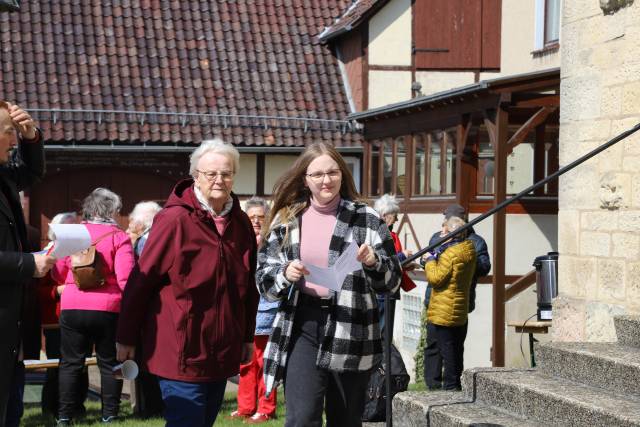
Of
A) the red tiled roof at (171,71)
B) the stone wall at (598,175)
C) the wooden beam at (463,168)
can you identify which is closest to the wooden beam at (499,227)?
the wooden beam at (463,168)

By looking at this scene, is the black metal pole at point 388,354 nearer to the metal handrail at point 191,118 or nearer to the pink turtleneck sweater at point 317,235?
the pink turtleneck sweater at point 317,235

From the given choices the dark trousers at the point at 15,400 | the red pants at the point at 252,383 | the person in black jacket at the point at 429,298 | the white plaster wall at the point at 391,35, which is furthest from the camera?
the white plaster wall at the point at 391,35

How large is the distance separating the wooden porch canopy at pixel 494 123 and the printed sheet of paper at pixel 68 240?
8.61m

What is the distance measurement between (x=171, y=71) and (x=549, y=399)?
1529 centimetres

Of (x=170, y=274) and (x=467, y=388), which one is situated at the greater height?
(x=170, y=274)

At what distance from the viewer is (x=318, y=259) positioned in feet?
18.6

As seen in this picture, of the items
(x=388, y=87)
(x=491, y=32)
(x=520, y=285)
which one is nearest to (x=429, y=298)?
(x=520, y=285)

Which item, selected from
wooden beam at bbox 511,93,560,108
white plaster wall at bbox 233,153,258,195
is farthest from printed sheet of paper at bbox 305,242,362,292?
white plaster wall at bbox 233,153,258,195

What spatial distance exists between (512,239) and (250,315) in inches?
365

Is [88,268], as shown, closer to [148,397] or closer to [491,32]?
[148,397]

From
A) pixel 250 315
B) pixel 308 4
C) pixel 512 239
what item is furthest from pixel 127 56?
pixel 250 315

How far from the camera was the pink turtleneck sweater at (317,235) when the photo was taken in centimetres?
561

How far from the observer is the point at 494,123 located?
13.6 m

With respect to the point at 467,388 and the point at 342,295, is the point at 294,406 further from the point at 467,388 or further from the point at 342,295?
the point at 467,388
